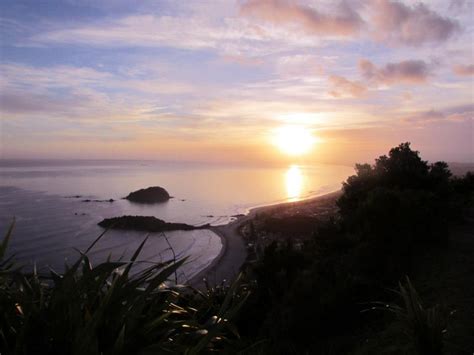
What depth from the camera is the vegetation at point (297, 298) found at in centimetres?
223

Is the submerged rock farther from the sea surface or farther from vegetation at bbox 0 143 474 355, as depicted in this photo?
vegetation at bbox 0 143 474 355

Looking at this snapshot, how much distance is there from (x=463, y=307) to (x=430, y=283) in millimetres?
1547

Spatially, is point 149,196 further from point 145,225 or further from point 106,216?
point 145,225

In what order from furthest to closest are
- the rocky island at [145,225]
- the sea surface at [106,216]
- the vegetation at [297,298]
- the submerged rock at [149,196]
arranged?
the submerged rock at [149,196], the rocky island at [145,225], the sea surface at [106,216], the vegetation at [297,298]

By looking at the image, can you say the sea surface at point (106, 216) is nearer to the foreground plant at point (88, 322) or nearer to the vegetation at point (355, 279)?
the vegetation at point (355, 279)

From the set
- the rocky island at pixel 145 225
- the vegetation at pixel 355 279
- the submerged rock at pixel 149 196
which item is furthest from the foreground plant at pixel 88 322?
the submerged rock at pixel 149 196

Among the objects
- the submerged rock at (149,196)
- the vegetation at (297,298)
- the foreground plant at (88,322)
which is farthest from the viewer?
the submerged rock at (149,196)

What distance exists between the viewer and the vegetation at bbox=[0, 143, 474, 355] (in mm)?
2230

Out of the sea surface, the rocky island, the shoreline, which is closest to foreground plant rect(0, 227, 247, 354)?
the sea surface

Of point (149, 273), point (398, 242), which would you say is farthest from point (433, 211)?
point (149, 273)

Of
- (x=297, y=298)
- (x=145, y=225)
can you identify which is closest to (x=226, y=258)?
(x=145, y=225)

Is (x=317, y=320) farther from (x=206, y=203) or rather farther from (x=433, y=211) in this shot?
(x=206, y=203)

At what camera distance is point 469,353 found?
171 inches

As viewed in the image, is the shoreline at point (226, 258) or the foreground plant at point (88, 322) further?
the shoreline at point (226, 258)
